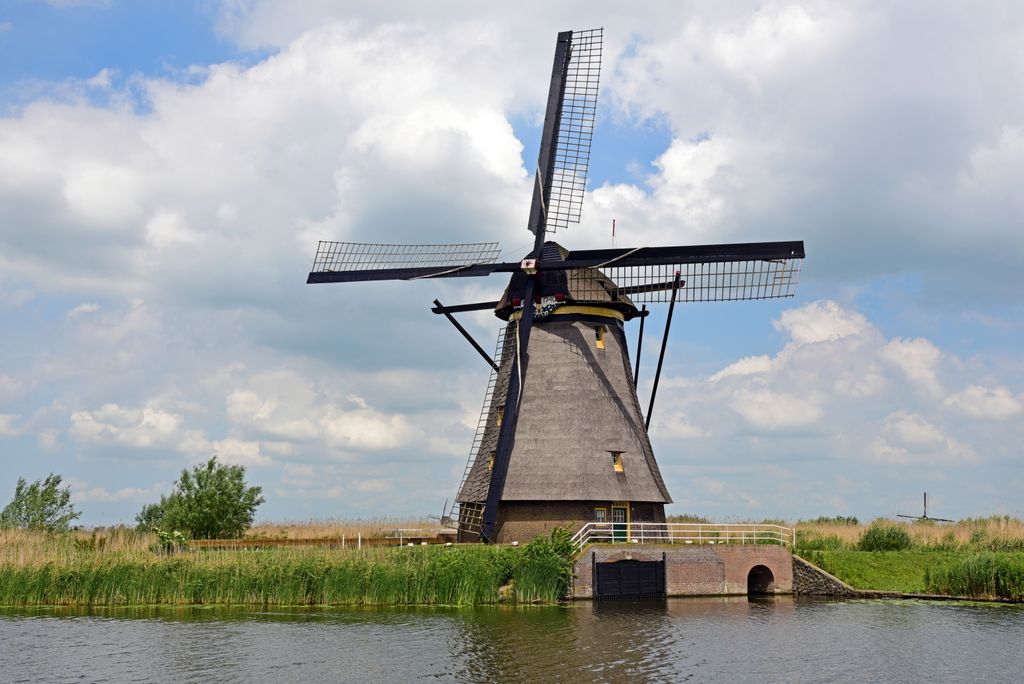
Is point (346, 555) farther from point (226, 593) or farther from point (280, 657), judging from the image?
point (280, 657)

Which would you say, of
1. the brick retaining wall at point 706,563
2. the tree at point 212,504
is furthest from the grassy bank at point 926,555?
the tree at point 212,504

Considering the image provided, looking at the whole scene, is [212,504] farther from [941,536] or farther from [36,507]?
[941,536]

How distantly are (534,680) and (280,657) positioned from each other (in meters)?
5.26

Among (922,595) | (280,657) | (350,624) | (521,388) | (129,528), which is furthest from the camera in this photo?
(129,528)

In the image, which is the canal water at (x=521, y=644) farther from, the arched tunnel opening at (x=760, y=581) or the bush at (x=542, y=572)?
the arched tunnel opening at (x=760, y=581)

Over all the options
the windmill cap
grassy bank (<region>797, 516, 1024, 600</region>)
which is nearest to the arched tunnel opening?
grassy bank (<region>797, 516, 1024, 600</region>)

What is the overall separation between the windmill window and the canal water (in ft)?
16.6

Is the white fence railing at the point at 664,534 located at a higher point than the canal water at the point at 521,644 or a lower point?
higher

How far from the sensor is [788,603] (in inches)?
1089

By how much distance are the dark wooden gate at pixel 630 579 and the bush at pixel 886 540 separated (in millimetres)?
11050

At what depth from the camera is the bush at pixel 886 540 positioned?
35.2m

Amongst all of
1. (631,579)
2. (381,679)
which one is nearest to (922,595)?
(631,579)

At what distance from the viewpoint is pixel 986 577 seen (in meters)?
27.4

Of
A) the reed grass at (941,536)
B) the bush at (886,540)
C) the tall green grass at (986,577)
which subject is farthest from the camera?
the bush at (886,540)
